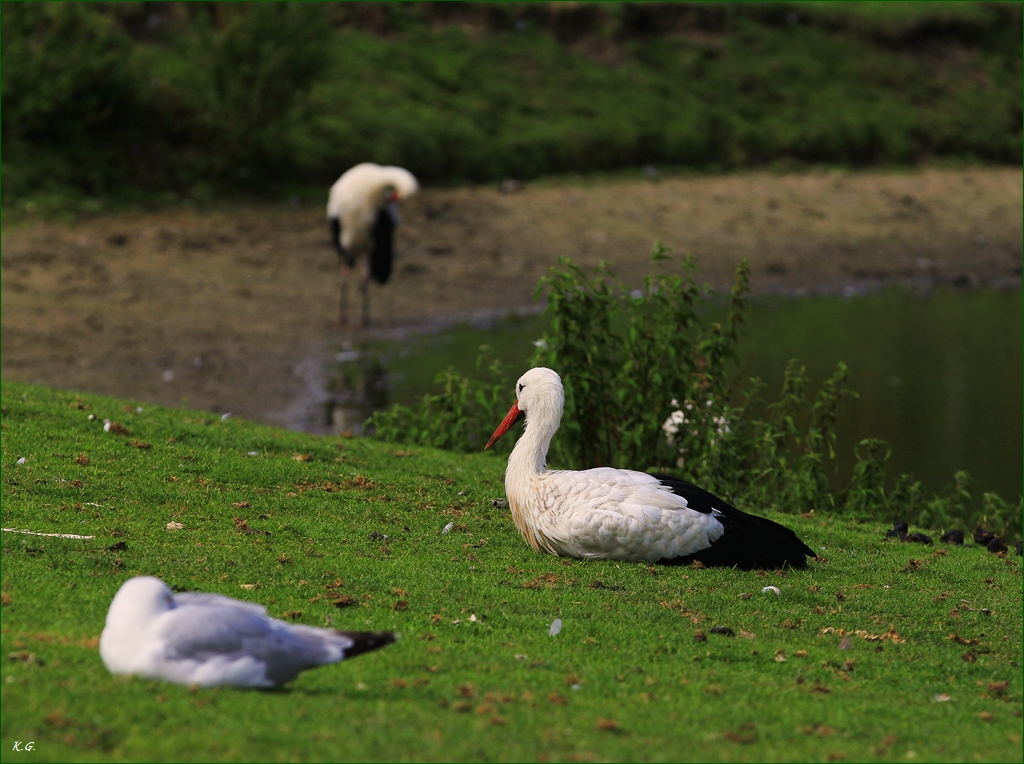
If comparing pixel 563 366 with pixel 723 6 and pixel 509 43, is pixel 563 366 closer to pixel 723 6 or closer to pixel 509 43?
pixel 509 43

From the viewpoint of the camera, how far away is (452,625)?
5.77m

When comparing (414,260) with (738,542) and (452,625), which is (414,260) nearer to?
(738,542)

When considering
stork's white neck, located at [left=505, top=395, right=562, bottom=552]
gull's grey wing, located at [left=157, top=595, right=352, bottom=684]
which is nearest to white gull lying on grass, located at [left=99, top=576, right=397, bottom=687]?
gull's grey wing, located at [left=157, top=595, right=352, bottom=684]

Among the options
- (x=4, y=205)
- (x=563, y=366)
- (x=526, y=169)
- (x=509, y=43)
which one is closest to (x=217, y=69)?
(x=4, y=205)

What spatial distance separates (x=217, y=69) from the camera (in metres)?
20.6

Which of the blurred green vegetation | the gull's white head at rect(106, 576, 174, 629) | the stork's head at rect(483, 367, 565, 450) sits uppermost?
the blurred green vegetation

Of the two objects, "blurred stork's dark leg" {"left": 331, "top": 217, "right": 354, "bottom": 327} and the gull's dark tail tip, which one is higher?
"blurred stork's dark leg" {"left": 331, "top": 217, "right": 354, "bottom": 327}

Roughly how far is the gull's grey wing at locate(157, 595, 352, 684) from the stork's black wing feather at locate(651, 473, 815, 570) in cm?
284

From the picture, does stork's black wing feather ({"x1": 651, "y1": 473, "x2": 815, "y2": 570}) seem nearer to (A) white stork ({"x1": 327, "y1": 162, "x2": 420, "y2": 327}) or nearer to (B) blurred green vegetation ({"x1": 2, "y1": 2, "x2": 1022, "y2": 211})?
(A) white stork ({"x1": 327, "y1": 162, "x2": 420, "y2": 327})

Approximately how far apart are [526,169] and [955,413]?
36.3 ft

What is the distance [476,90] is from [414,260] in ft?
22.1

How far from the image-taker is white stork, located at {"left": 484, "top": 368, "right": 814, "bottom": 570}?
689 cm

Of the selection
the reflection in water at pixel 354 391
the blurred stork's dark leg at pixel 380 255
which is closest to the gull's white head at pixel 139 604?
the reflection in water at pixel 354 391

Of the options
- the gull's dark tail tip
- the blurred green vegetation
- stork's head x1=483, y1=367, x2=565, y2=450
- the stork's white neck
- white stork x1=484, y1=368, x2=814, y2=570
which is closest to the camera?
the gull's dark tail tip
